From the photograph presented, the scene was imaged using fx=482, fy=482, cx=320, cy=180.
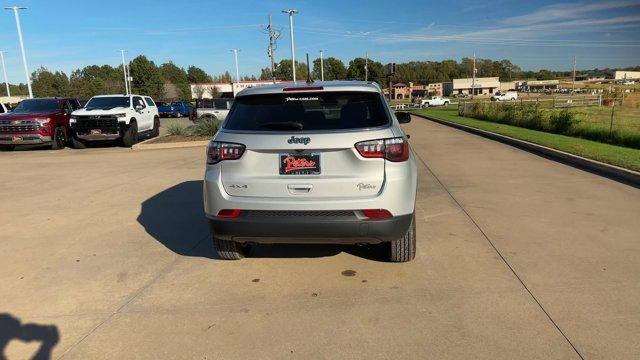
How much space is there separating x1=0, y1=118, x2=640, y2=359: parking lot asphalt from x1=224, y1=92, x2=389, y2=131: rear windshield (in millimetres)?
1385

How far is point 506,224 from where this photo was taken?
19.3 feet

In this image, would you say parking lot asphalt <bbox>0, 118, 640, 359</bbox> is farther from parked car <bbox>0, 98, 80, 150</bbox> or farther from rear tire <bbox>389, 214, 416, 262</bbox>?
parked car <bbox>0, 98, 80, 150</bbox>

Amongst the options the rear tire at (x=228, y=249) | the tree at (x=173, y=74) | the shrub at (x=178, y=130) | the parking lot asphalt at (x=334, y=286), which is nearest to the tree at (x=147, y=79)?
the tree at (x=173, y=74)

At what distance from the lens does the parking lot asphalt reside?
3240 mm

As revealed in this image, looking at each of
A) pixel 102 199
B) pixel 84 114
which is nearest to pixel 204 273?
pixel 102 199

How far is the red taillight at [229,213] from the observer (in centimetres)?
399

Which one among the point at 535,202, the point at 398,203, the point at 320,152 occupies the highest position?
the point at 320,152

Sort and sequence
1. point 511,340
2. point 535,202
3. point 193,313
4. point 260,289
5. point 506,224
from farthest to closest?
1. point 535,202
2. point 506,224
3. point 260,289
4. point 193,313
5. point 511,340

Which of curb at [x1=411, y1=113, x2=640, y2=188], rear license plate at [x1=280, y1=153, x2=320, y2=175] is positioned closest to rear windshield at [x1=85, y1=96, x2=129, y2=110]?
curb at [x1=411, y1=113, x2=640, y2=188]

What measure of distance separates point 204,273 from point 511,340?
272cm

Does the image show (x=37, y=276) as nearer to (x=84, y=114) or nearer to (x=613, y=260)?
(x=613, y=260)

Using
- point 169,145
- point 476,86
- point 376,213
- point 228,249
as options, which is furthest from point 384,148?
point 476,86

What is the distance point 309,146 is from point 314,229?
66cm

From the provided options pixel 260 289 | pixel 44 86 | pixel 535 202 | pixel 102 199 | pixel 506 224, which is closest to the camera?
pixel 260 289
